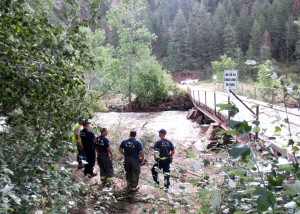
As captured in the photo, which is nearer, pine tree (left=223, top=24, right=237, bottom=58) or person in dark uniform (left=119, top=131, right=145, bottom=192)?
person in dark uniform (left=119, top=131, right=145, bottom=192)

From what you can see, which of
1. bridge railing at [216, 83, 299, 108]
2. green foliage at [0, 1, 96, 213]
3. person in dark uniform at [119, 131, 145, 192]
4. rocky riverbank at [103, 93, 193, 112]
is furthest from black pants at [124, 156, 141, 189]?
rocky riverbank at [103, 93, 193, 112]

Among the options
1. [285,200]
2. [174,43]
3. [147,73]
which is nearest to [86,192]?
[285,200]

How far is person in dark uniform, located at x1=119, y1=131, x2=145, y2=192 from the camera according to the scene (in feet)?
22.6

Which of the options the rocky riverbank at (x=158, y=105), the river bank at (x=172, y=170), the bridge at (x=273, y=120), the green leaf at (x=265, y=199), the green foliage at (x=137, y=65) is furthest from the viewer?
the green foliage at (x=137, y=65)

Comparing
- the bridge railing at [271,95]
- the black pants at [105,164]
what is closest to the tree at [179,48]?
the bridge railing at [271,95]

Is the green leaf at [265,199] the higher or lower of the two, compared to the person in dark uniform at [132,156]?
higher

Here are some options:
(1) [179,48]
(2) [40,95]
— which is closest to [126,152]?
(2) [40,95]

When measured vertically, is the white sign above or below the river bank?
above

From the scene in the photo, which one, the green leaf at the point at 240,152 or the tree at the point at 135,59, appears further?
the tree at the point at 135,59

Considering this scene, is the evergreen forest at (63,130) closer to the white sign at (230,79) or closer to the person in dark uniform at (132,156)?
the person in dark uniform at (132,156)

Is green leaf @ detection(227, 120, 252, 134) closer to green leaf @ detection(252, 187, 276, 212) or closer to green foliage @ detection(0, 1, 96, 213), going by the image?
green leaf @ detection(252, 187, 276, 212)

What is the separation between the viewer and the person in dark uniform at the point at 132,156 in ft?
22.6

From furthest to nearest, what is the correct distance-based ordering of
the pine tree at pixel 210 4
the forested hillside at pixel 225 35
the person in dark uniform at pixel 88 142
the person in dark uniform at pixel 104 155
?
the pine tree at pixel 210 4 → the forested hillside at pixel 225 35 → the person in dark uniform at pixel 88 142 → the person in dark uniform at pixel 104 155

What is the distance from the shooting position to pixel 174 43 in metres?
71.1
